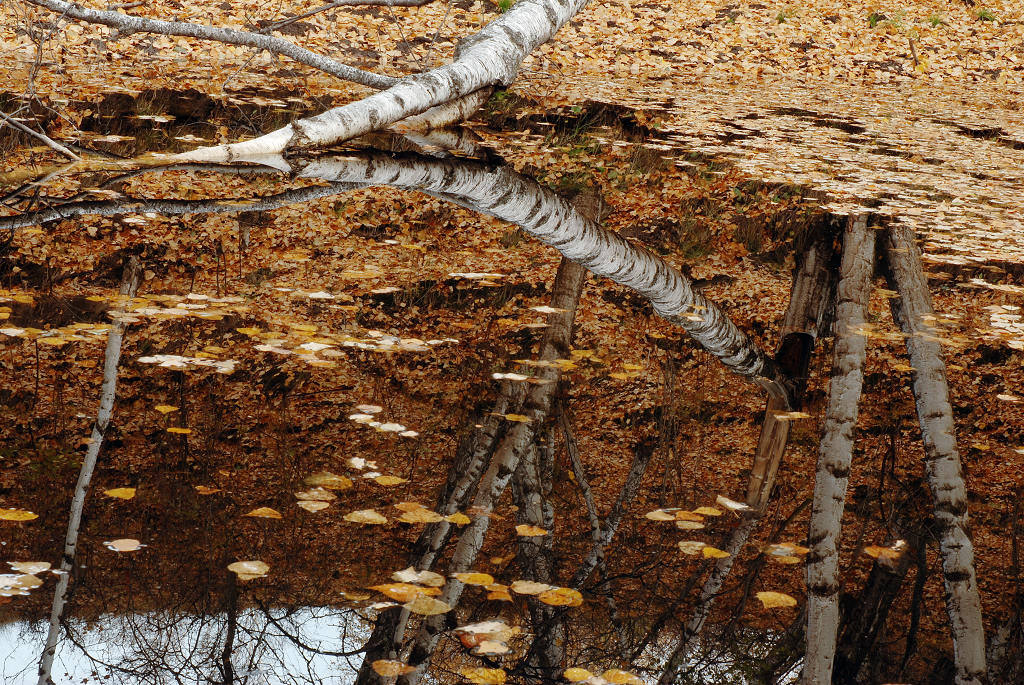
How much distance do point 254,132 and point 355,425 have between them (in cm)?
428

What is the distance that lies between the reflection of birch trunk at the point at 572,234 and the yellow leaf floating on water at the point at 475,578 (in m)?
1.78

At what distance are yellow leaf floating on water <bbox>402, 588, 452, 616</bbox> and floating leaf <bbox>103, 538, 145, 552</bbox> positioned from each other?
75 centimetres

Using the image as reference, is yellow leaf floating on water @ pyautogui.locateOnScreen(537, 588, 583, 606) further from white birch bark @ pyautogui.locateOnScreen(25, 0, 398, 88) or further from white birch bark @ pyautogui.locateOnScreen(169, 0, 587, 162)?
white birch bark @ pyautogui.locateOnScreen(25, 0, 398, 88)

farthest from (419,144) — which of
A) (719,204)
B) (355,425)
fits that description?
(355,425)

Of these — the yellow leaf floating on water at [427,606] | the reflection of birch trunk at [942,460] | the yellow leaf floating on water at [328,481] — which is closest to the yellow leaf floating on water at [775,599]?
the reflection of birch trunk at [942,460]

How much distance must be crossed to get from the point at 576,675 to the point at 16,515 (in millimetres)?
1607

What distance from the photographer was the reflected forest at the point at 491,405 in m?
2.16

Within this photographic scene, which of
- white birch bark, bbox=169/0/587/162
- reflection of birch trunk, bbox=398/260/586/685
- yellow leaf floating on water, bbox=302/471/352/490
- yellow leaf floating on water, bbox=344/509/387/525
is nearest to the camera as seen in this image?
reflection of birch trunk, bbox=398/260/586/685

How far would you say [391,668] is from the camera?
2014 millimetres

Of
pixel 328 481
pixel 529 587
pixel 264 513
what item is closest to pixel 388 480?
pixel 328 481

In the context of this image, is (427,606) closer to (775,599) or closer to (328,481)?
(328,481)

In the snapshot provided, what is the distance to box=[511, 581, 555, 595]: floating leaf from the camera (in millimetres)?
2248

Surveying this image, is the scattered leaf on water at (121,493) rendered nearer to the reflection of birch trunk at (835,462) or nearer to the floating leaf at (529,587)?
the floating leaf at (529,587)

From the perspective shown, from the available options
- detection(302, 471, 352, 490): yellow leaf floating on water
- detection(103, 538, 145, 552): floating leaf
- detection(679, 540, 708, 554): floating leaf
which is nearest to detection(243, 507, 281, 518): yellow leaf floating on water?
detection(302, 471, 352, 490): yellow leaf floating on water
